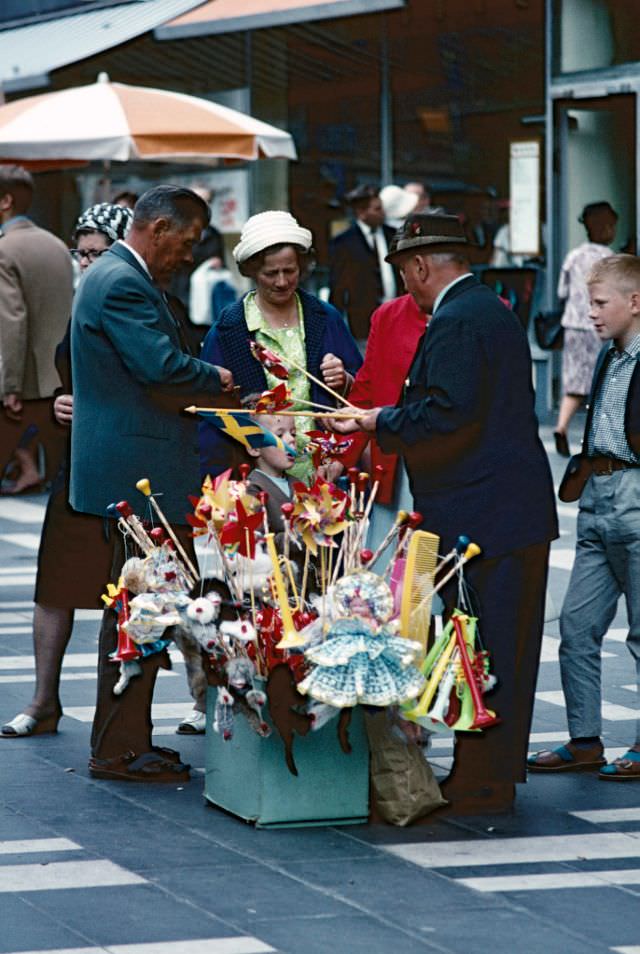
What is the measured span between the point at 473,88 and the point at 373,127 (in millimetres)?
1775

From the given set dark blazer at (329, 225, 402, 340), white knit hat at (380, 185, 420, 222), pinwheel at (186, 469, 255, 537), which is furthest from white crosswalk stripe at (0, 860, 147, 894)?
white knit hat at (380, 185, 420, 222)

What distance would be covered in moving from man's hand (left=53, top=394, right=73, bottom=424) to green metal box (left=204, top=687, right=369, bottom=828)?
1.70m

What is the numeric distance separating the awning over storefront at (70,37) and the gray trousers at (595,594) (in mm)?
14190

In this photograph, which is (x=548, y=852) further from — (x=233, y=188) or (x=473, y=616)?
(x=233, y=188)

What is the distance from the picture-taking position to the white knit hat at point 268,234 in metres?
6.66

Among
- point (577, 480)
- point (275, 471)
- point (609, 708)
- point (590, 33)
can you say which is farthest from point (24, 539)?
point (590, 33)

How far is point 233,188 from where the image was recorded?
74.2ft

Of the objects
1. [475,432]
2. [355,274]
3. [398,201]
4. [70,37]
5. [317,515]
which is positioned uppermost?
[70,37]

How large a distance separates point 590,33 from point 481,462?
12.7 m

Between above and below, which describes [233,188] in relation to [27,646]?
above

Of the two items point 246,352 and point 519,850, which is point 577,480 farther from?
point 519,850

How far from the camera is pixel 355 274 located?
639 inches

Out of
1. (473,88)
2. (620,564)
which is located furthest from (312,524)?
(473,88)

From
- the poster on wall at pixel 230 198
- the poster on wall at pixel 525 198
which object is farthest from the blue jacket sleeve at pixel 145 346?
the poster on wall at pixel 230 198
